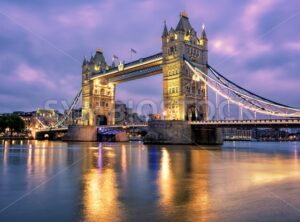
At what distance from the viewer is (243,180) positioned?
40.5 ft

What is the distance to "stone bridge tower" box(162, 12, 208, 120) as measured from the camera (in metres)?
52.3

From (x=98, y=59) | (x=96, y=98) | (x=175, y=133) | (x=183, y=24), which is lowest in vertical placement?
(x=175, y=133)

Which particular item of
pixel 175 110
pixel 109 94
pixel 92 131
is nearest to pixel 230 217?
pixel 175 110

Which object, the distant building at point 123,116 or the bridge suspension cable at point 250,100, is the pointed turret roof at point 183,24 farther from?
the distant building at point 123,116

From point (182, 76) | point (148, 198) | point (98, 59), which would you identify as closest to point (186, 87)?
point (182, 76)

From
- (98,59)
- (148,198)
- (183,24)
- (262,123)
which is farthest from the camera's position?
(98,59)

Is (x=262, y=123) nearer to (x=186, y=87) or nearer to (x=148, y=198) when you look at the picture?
(x=186, y=87)

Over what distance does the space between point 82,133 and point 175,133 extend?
3006 centimetres

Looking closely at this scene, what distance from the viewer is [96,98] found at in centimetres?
7756

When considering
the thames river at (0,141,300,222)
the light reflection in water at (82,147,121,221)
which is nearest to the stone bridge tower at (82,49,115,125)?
the thames river at (0,141,300,222)

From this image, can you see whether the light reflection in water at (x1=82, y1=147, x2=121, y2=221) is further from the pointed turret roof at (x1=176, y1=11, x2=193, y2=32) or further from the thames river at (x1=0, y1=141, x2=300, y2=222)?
the pointed turret roof at (x1=176, y1=11, x2=193, y2=32)

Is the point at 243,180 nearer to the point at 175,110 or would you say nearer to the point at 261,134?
the point at 175,110

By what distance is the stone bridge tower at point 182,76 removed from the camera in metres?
52.3

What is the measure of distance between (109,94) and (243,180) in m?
69.2
